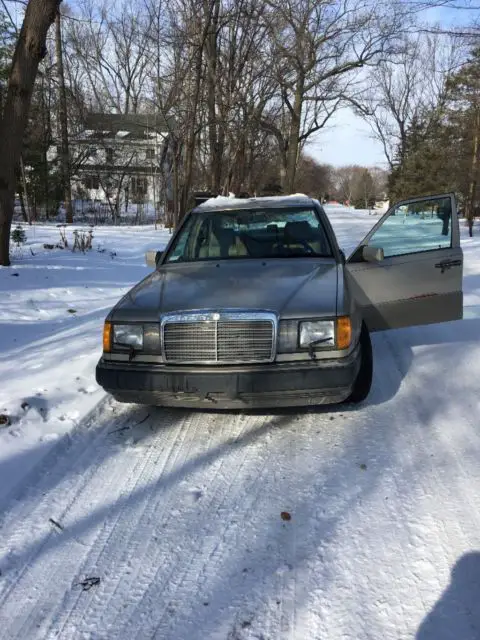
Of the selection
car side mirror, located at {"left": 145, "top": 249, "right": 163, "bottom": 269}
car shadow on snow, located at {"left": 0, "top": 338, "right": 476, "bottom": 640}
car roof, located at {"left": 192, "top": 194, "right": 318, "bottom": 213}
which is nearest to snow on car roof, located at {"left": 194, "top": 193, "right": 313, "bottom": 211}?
car roof, located at {"left": 192, "top": 194, "right": 318, "bottom": 213}

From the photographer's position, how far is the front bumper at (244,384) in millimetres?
3418

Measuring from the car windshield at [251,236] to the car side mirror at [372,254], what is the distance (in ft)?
1.09

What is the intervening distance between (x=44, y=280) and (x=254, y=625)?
26.4ft

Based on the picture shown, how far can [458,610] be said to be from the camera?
2.16m

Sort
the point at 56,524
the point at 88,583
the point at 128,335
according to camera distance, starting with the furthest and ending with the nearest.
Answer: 1. the point at 128,335
2. the point at 56,524
3. the point at 88,583

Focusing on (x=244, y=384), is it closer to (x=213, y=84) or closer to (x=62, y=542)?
(x=62, y=542)

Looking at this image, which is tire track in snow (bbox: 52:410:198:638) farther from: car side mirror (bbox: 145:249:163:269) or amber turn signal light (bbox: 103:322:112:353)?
car side mirror (bbox: 145:249:163:269)

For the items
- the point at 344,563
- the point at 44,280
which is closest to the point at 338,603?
the point at 344,563

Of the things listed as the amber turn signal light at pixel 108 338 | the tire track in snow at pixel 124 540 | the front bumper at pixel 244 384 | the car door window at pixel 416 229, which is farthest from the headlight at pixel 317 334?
the car door window at pixel 416 229

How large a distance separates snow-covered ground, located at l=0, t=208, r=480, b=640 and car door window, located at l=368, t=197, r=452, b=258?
4.23 feet

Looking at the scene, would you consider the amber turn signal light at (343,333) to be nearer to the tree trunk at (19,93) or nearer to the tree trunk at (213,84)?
the tree trunk at (19,93)

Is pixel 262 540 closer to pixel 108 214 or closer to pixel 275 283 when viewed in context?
pixel 275 283

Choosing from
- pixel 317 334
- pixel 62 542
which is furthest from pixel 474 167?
pixel 62 542

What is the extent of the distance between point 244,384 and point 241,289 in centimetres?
77
